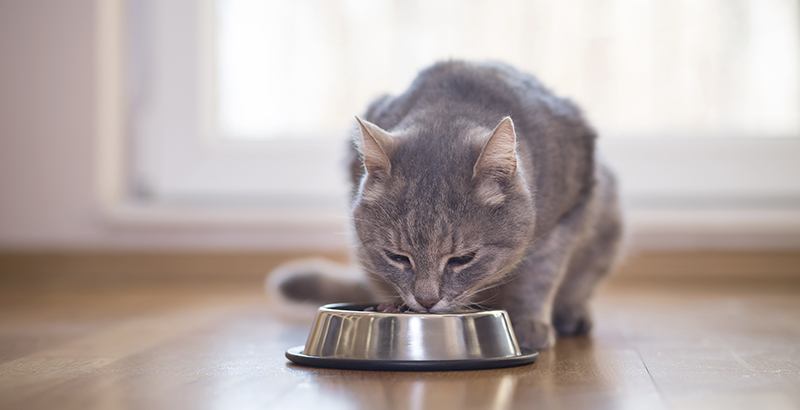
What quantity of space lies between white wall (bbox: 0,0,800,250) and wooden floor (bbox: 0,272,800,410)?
0.81 m

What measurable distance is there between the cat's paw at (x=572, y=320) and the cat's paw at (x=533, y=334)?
0.23 metres

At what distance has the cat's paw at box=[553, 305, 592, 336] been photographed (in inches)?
63.5

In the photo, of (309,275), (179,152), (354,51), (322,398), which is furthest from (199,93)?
(322,398)

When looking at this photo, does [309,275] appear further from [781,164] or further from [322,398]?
[781,164]

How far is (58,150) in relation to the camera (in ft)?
9.17

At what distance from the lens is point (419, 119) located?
4.57 ft

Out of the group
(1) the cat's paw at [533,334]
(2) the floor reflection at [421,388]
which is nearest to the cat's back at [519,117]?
(1) the cat's paw at [533,334]

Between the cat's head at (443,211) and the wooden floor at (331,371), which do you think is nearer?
the wooden floor at (331,371)

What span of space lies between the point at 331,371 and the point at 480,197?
1.31 ft

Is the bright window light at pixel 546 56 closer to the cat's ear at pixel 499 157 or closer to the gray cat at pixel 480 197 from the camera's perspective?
the gray cat at pixel 480 197

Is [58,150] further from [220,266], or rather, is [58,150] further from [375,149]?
[375,149]

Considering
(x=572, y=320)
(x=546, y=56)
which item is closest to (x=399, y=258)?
(x=572, y=320)

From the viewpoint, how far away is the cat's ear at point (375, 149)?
1229 millimetres

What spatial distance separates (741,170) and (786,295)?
57cm
